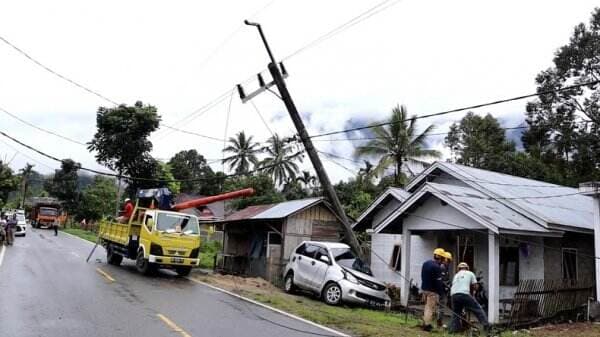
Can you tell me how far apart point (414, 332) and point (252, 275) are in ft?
42.9

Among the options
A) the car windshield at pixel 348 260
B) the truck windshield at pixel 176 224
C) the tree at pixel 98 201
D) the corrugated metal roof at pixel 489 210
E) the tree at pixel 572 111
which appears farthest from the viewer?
the tree at pixel 98 201

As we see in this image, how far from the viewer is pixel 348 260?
1570 cm

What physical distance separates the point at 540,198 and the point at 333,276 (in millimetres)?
7289

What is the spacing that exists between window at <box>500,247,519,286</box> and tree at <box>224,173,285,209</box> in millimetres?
23729

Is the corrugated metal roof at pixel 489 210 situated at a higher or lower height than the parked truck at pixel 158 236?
higher

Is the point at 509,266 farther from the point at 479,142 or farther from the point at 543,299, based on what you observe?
the point at 479,142

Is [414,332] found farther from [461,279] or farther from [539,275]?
[539,275]

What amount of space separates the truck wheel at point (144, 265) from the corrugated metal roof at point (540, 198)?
35.8 feet

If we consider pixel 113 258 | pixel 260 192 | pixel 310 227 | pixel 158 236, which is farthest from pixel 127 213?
pixel 260 192

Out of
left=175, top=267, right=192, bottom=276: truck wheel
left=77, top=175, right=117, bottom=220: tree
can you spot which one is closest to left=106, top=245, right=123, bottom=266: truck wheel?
left=175, top=267, right=192, bottom=276: truck wheel

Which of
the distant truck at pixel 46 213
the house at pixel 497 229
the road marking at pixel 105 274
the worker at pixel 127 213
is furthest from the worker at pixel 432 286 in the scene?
the distant truck at pixel 46 213

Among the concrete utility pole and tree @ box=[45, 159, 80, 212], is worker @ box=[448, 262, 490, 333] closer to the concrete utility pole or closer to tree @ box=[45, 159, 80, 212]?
the concrete utility pole

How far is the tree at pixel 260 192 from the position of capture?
127 feet

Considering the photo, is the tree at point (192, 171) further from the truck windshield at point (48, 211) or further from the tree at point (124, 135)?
the tree at point (124, 135)
